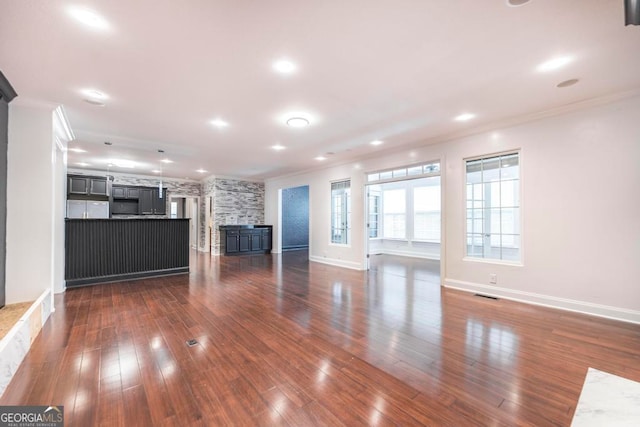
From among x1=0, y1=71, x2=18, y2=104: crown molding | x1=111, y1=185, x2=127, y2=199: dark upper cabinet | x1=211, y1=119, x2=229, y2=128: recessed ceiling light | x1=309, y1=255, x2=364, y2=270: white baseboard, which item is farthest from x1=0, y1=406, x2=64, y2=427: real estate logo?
x1=111, y1=185, x2=127, y2=199: dark upper cabinet

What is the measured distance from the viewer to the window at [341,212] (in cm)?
708

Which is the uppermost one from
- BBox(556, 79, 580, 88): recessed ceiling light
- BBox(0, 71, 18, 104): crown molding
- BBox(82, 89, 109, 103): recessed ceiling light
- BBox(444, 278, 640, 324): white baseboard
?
BBox(556, 79, 580, 88): recessed ceiling light

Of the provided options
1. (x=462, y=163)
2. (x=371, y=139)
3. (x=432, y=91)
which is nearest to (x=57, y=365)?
(x=432, y=91)

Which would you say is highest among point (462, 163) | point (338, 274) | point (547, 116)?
point (547, 116)

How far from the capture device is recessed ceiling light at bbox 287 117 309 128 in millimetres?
4004

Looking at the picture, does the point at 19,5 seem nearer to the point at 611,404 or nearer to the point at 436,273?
the point at 611,404

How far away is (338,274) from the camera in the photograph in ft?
19.9

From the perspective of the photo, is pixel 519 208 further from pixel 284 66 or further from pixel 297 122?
pixel 284 66

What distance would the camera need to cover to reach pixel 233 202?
9.66m

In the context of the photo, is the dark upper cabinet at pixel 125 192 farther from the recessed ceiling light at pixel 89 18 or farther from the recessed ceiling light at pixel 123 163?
the recessed ceiling light at pixel 89 18

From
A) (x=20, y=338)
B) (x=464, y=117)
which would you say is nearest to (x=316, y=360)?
(x=20, y=338)

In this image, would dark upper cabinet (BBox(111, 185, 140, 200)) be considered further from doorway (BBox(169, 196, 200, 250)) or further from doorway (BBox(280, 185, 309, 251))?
doorway (BBox(280, 185, 309, 251))

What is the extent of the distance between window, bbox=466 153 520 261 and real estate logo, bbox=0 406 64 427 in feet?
17.2

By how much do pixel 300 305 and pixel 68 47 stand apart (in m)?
3.67
